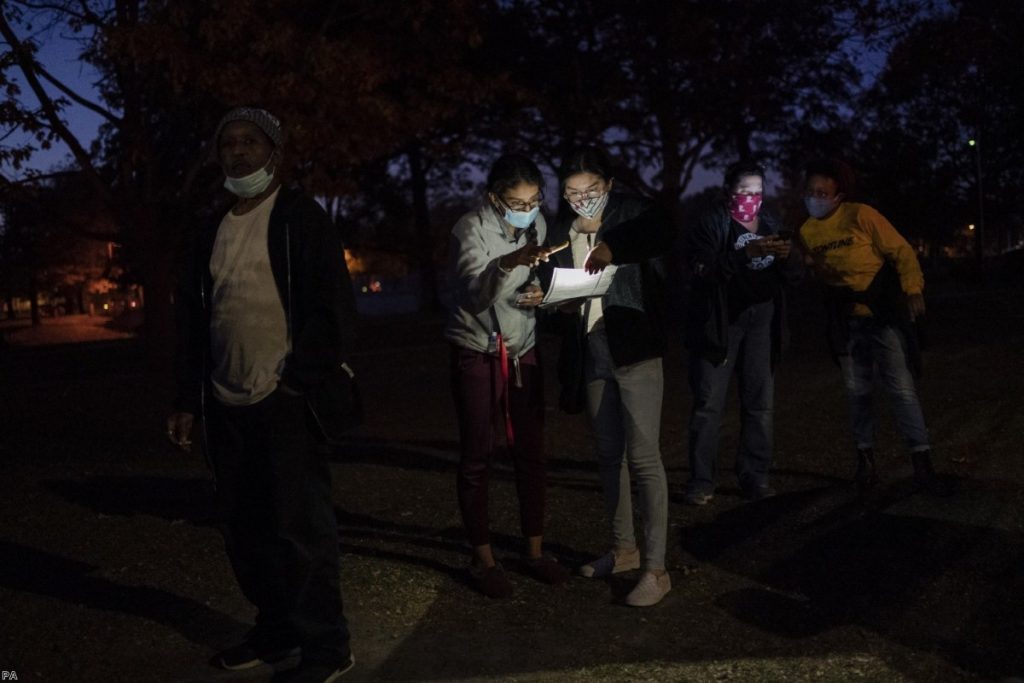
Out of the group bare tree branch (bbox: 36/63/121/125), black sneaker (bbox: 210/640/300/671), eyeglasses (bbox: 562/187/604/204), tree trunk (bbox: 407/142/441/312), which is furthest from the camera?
tree trunk (bbox: 407/142/441/312)

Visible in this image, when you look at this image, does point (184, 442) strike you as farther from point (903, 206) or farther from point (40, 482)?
point (903, 206)

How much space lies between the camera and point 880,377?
6.91 m

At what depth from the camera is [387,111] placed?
58.3 feet

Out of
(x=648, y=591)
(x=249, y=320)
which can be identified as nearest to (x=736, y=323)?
(x=648, y=591)

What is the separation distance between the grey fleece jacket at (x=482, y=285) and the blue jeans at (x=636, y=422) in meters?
0.36

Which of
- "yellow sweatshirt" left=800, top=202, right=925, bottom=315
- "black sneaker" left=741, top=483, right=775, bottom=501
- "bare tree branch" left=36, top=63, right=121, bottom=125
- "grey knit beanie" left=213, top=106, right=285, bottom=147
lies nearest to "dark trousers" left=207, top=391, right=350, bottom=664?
"grey knit beanie" left=213, top=106, right=285, bottom=147

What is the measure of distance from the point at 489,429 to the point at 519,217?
3.15 ft

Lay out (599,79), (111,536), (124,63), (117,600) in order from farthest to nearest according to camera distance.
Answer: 1. (599,79)
2. (124,63)
3. (111,536)
4. (117,600)

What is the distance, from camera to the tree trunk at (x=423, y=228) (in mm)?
42281

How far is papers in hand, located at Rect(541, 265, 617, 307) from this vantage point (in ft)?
16.1

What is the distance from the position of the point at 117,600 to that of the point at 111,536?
1307 mm

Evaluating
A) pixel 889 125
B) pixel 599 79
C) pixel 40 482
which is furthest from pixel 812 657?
pixel 889 125

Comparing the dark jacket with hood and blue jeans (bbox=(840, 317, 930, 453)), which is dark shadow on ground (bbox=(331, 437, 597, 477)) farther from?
the dark jacket with hood

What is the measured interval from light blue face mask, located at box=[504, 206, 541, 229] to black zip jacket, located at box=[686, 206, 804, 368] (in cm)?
171
